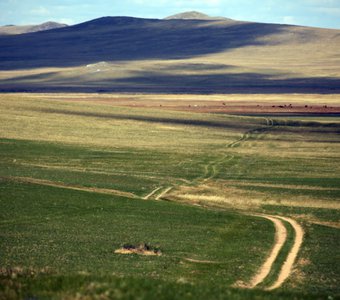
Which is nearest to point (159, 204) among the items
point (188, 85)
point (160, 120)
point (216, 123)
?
point (160, 120)

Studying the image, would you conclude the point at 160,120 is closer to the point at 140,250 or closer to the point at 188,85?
the point at 140,250

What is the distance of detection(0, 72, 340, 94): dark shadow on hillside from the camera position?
16225cm

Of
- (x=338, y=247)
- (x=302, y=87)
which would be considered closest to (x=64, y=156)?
(x=338, y=247)

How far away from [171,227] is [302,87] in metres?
139

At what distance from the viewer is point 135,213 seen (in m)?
35.0

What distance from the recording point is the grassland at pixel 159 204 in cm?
1974

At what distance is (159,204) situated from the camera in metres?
38.2

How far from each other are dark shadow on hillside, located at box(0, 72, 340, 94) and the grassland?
76831mm

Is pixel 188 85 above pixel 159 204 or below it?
below

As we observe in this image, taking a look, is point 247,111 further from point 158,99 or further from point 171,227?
point 171,227

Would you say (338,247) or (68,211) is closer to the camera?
(338,247)

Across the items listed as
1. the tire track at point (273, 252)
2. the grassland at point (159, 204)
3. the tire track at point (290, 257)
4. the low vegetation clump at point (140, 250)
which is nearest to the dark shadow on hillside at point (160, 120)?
the grassland at point (159, 204)

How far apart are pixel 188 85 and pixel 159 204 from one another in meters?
144

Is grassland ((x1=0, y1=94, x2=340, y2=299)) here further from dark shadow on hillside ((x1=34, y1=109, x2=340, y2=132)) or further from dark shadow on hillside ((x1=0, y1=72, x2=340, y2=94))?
dark shadow on hillside ((x1=0, y1=72, x2=340, y2=94))
